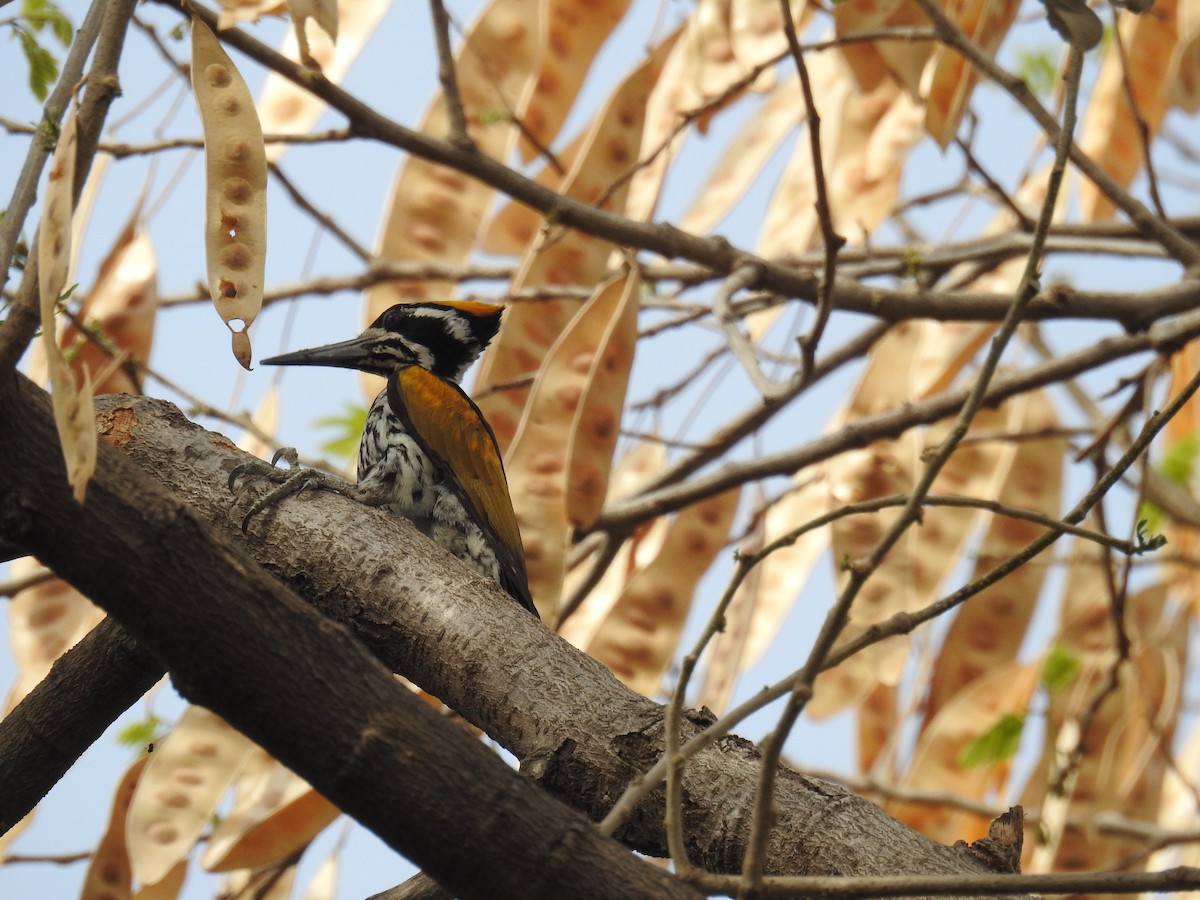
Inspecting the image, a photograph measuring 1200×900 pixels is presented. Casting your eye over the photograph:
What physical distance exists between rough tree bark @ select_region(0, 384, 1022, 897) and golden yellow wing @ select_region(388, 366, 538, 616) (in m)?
1.05

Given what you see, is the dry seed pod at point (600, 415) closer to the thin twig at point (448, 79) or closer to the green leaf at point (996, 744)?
the thin twig at point (448, 79)

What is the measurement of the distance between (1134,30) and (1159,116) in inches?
15.4

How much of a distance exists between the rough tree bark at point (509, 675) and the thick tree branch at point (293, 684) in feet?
1.61

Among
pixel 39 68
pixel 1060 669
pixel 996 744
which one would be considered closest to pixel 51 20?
pixel 39 68

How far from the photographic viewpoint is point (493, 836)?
174 cm

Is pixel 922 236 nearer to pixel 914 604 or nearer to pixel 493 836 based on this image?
pixel 914 604

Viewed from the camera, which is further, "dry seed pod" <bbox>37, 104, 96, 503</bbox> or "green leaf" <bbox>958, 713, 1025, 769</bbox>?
"green leaf" <bbox>958, 713, 1025, 769</bbox>

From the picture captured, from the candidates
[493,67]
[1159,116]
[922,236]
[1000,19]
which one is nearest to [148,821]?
[493,67]

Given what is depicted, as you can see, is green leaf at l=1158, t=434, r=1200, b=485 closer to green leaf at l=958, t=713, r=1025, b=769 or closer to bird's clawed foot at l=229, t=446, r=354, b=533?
green leaf at l=958, t=713, r=1025, b=769

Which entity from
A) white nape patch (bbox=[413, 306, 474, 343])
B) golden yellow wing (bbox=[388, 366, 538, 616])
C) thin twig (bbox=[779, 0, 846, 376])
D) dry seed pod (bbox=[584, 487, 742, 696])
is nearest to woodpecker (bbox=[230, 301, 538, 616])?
golden yellow wing (bbox=[388, 366, 538, 616])

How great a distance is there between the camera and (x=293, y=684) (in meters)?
1.72

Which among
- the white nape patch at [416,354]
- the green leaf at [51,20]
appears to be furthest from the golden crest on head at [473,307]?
the green leaf at [51,20]

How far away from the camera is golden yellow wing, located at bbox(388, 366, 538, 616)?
3731 millimetres

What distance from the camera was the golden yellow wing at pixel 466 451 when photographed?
373cm
